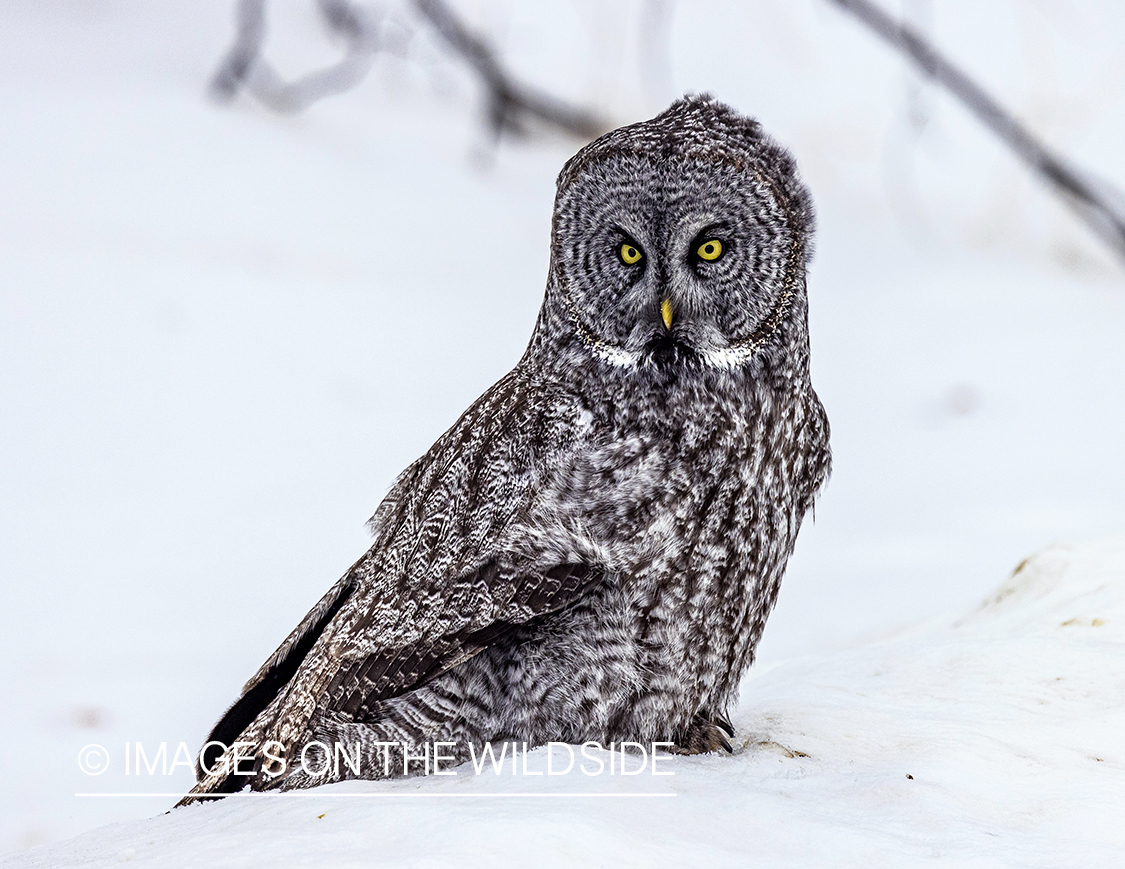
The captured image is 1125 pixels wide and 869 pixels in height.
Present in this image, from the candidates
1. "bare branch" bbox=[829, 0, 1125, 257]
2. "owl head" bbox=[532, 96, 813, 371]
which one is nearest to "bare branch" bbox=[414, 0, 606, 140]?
"bare branch" bbox=[829, 0, 1125, 257]

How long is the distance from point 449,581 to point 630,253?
1.62 feet

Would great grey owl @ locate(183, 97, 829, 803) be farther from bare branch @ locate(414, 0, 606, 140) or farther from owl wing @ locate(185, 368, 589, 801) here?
bare branch @ locate(414, 0, 606, 140)

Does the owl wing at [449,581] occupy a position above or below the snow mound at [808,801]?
above

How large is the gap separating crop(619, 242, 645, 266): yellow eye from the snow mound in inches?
25.8

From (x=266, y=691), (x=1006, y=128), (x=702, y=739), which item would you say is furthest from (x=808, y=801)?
(x=1006, y=128)

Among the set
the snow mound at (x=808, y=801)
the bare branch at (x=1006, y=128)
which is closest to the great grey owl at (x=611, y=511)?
the snow mound at (x=808, y=801)

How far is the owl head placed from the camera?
1614 millimetres

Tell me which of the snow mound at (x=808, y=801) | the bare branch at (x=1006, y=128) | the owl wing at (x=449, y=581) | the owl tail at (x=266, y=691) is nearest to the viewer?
the snow mound at (x=808, y=801)

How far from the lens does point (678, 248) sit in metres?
1.62

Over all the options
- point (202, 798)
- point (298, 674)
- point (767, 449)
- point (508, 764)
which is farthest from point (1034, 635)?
point (202, 798)

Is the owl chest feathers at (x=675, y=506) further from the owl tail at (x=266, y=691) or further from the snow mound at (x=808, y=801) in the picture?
the owl tail at (x=266, y=691)

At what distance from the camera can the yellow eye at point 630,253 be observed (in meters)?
1.65

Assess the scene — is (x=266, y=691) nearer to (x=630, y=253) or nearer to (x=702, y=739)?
(x=702, y=739)

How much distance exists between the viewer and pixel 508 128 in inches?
199
